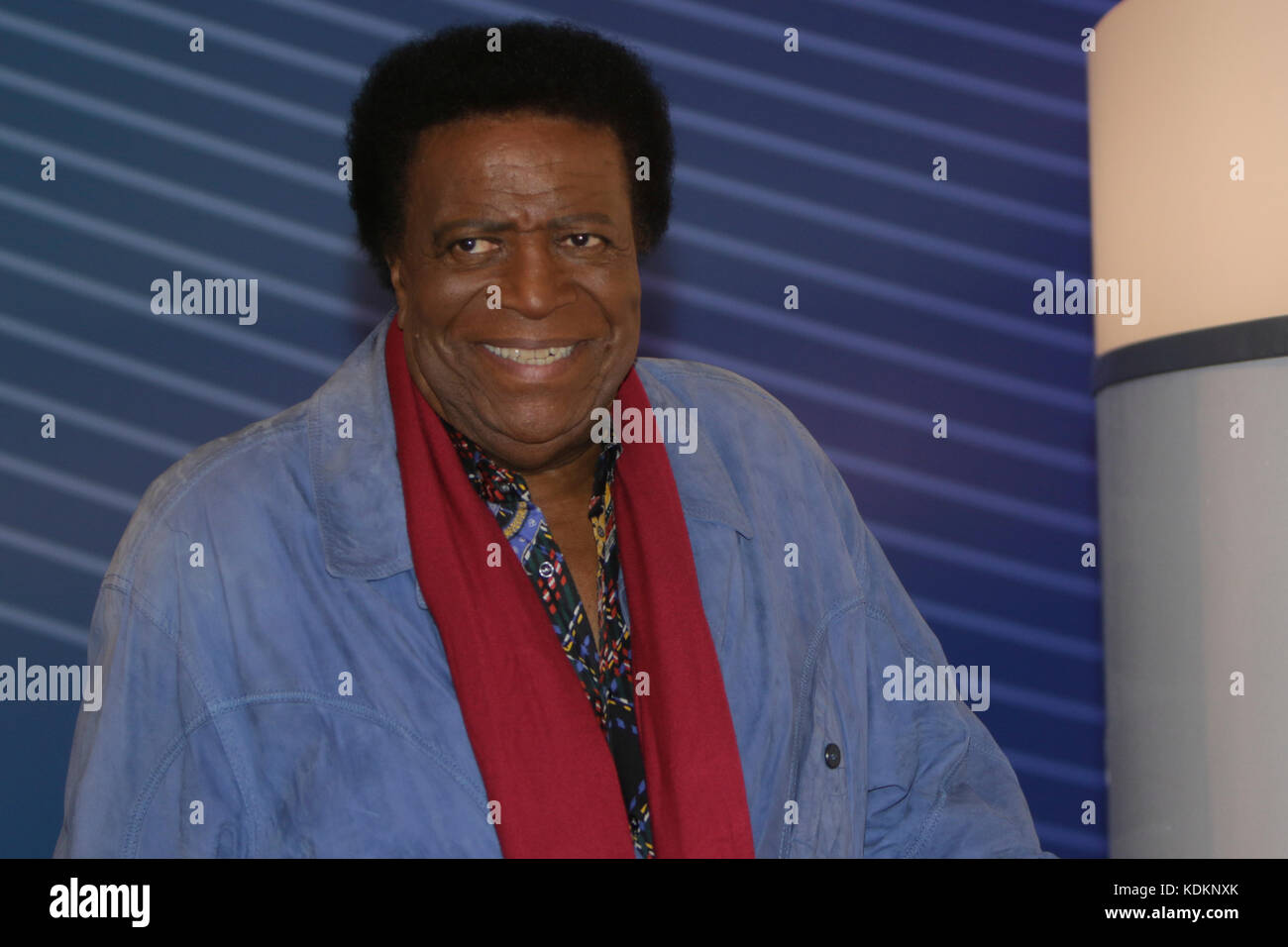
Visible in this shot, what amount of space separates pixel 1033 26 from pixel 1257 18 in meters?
1.11

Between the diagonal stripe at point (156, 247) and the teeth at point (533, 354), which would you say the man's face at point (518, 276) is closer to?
A: the teeth at point (533, 354)

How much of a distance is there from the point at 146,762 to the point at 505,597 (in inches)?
14.5

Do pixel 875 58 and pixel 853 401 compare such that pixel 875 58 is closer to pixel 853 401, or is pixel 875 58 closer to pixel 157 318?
pixel 853 401

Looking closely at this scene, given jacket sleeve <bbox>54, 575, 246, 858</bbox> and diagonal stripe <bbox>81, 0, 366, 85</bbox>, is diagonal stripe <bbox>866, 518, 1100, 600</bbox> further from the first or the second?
jacket sleeve <bbox>54, 575, 246, 858</bbox>

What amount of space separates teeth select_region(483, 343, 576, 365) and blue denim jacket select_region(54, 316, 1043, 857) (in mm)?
158

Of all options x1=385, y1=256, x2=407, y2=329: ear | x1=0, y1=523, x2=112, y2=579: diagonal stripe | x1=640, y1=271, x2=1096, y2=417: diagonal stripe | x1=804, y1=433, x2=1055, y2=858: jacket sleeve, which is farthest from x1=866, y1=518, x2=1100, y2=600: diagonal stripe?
x1=0, y1=523, x2=112, y2=579: diagonal stripe

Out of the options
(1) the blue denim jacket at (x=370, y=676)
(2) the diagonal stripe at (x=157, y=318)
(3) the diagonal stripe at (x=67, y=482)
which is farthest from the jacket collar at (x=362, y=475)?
(3) the diagonal stripe at (x=67, y=482)

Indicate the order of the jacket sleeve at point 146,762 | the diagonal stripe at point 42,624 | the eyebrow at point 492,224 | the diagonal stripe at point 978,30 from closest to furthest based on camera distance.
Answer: the jacket sleeve at point 146,762 < the eyebrow at point 492,224 < the diagonal stripe at point 42,624 < the diagonal stripe at point 978,30

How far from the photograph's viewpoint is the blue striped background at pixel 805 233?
7.37 ft

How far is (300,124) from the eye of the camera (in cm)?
228

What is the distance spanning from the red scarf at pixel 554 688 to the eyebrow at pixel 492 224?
0.59ft

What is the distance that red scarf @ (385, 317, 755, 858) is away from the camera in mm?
1214

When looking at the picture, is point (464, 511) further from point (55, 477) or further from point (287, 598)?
point (55, 477)
